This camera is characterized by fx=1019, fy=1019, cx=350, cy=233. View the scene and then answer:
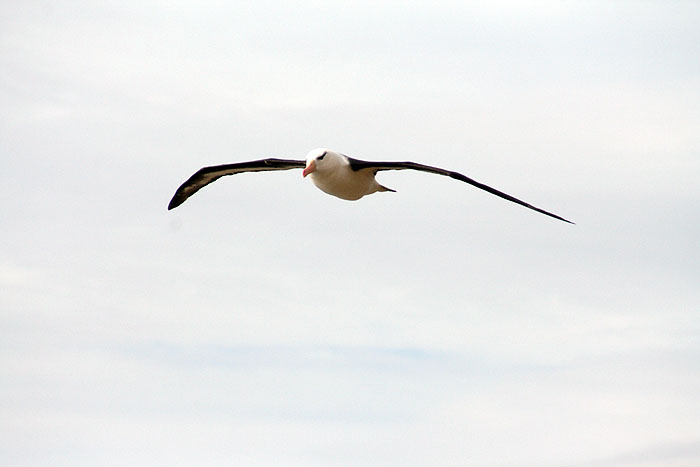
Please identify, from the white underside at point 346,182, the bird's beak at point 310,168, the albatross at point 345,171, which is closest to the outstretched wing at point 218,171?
the albatross at point 345,171

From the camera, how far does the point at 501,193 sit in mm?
20297

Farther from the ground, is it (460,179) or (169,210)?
(169,210)

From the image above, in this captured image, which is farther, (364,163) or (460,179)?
(364,163)

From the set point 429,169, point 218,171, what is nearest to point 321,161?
point 429,169

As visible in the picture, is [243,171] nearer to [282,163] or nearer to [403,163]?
[282,163]

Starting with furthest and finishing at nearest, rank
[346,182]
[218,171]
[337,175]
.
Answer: [218,171] < [346,182] < [337,175]

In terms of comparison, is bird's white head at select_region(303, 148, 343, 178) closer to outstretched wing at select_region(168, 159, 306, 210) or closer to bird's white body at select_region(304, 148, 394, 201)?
bird's white body at select_region(304, 148, 394, 201)

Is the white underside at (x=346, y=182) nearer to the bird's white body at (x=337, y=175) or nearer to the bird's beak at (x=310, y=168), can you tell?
the bird's white body at (x=337, y=175)

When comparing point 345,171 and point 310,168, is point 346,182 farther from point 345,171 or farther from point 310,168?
point 310,168

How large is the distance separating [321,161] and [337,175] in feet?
1.85

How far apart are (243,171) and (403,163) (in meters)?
5.76

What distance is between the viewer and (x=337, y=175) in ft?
72.1

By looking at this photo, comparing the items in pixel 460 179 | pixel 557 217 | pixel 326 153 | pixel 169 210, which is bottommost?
pixel 557 217

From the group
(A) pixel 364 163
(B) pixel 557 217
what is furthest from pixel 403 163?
(B) pixel 557 217
